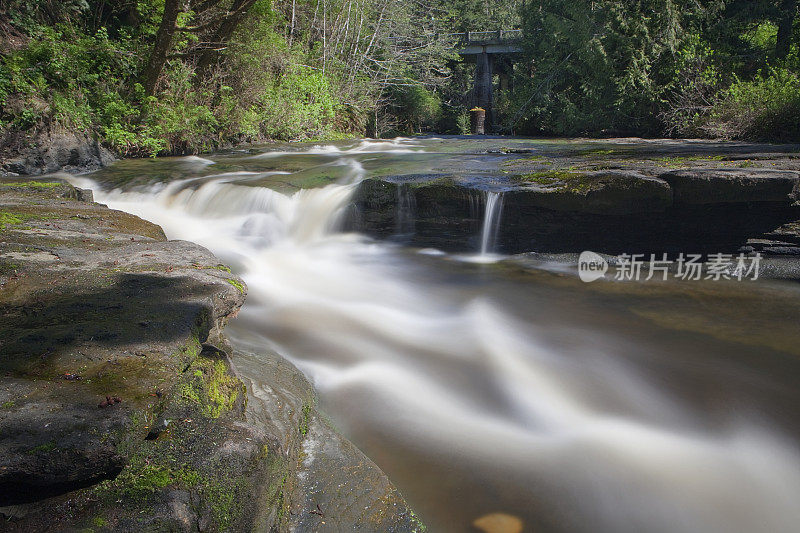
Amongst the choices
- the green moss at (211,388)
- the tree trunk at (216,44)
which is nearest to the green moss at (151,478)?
the green moss at (211,388)

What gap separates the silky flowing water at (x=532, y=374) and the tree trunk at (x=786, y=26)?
13954 millimetres

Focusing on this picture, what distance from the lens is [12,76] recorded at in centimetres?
908

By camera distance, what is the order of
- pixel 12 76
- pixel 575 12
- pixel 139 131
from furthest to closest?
pixel 575 12 < pixel 139 131 < pixel 12 76

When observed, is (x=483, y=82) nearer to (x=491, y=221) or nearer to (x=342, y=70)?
(x=342, y=70)

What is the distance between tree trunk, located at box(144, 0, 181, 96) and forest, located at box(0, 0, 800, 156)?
0.03 meters

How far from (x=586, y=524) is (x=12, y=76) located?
1101 centimetres

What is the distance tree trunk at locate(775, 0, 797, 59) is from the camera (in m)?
15.3

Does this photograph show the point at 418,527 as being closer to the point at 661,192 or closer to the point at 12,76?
the point at 661,192

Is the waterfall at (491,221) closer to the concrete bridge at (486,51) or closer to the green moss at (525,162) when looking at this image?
the green moss at (525,162)

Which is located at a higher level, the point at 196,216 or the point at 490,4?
the point at 490,4

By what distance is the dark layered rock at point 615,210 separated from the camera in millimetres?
5805

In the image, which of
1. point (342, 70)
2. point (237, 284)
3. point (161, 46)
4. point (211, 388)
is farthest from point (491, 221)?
point (342, 70)

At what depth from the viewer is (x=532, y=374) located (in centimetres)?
371

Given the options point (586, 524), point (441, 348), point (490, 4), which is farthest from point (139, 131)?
point (490, 4)
